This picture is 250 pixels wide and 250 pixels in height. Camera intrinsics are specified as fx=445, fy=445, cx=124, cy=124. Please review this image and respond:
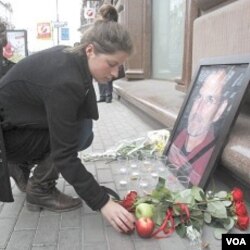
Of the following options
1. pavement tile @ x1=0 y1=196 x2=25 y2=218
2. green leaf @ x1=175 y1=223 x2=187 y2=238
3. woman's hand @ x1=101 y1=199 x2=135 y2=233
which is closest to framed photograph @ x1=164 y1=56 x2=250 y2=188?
green leaf @ x1=175 y1=223 x2=187 y2=238

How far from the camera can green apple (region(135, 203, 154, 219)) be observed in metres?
2.47

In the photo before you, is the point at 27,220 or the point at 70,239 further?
the point at 27,220

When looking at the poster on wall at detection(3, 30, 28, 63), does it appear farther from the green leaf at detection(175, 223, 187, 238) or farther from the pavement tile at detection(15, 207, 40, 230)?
the green leaf at detection(175, 223, 187, 238)

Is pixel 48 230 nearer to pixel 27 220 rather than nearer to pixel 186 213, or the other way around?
pixel 27 220

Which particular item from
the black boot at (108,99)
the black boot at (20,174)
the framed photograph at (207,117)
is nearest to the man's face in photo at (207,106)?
the framed photograph at (207,117)

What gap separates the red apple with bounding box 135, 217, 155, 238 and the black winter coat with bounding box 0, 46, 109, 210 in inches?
10.2

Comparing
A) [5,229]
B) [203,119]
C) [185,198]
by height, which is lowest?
[5,229]

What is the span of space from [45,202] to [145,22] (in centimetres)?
763

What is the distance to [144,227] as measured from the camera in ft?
7.84

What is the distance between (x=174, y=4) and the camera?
324 inches

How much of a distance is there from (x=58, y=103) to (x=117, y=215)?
0.65 m

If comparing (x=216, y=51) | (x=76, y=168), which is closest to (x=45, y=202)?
(x=76, y=168)

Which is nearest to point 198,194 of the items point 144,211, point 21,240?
point 144,211

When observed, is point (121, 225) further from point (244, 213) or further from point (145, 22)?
point (145, 22)
